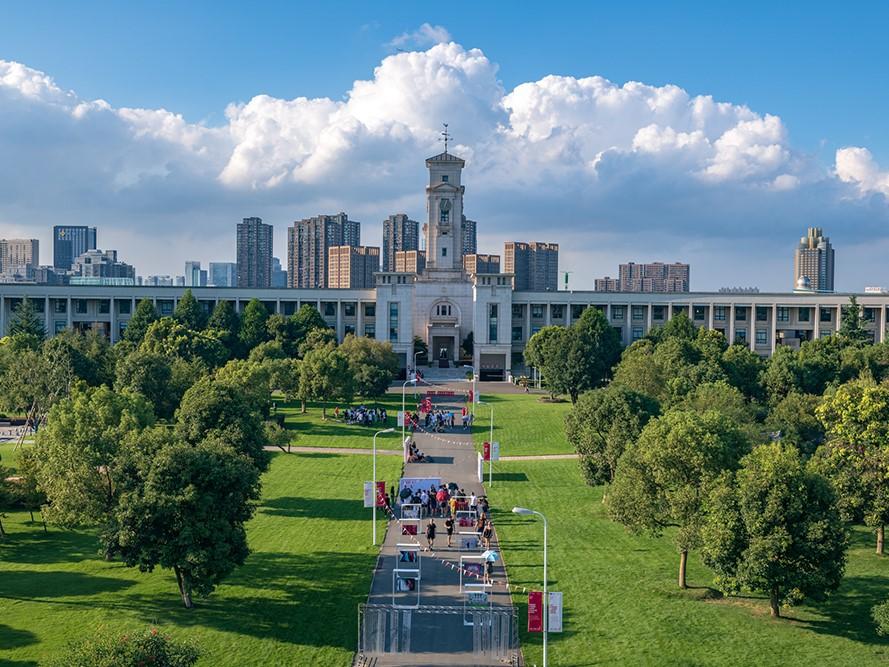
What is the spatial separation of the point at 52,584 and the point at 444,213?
302ft

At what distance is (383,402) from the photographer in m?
83.3

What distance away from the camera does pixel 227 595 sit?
32594 mm

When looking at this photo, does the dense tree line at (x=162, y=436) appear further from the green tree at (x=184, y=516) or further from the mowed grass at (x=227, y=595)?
the mowed grass at (x=227, y=595)

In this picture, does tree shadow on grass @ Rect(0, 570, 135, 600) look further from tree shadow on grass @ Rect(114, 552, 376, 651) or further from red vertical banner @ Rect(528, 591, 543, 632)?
red vertical banner @ Rect(528, 591, 543, 632)

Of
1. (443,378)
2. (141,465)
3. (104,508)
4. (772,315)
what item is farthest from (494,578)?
(772,315)

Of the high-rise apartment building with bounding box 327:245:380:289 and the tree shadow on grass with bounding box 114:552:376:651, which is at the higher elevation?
the high-rise apartment building with bounding box 327:245:380:289

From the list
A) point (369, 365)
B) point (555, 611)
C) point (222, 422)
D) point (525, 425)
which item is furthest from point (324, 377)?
point (555, 611)

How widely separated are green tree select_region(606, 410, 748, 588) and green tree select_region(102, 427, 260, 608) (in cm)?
1494

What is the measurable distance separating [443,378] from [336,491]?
5359 cm

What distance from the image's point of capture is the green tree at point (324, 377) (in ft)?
233

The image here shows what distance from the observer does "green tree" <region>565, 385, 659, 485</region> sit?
147 ft

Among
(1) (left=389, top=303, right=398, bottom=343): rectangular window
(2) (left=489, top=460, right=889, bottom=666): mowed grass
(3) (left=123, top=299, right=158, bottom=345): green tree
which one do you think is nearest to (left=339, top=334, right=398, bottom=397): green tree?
(1) (left=389, top=303, right=398, bottom=343): rectangular window

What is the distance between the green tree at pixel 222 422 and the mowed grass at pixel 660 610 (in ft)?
43.1

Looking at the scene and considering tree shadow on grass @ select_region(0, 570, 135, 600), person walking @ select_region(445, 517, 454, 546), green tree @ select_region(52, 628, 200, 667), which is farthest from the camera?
person walking @ select_region(445, 517, 454, 546)
